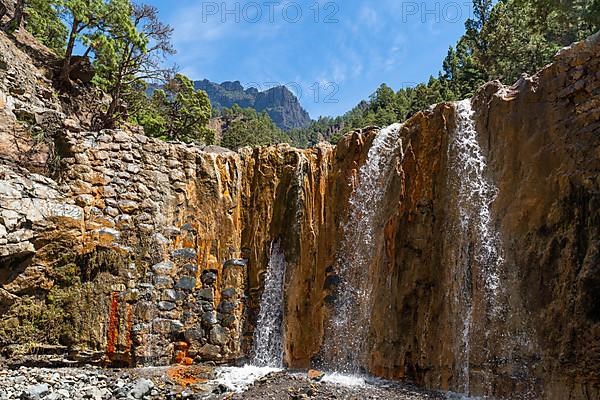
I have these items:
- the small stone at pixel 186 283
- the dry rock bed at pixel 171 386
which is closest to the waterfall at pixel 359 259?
the dry rock bed at pixel 171 386

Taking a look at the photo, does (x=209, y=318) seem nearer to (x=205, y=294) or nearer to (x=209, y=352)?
(x=205, y=294)

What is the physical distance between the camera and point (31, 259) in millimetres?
9445

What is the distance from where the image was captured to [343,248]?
441 inches

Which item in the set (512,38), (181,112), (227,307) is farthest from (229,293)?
(512,38)

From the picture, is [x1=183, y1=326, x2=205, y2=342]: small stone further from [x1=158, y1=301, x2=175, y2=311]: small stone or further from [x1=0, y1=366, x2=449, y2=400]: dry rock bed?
[x1=0, y1=366, x2=449, y2=400]: dry rock bed

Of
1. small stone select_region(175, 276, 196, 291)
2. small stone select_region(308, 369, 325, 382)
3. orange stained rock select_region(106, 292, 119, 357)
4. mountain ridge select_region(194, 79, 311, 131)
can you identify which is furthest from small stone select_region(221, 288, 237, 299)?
mountain ridge select_region(194, 79, 311, 131)

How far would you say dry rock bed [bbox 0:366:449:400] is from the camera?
313 inches

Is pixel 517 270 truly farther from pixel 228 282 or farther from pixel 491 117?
pixel 228 282

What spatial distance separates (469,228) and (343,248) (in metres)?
3.07

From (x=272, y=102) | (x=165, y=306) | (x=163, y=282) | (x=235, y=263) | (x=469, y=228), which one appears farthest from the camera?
(x=272, y=102)

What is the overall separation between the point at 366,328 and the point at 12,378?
656cm

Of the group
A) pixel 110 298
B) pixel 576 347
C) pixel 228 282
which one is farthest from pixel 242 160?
pixel 576 347

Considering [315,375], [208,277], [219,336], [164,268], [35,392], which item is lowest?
[35,392]

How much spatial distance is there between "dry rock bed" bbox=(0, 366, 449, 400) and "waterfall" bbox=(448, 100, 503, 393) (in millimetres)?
1350
